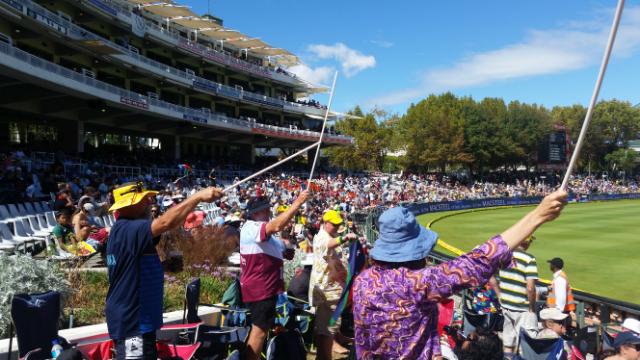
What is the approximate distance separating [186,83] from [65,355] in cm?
3484

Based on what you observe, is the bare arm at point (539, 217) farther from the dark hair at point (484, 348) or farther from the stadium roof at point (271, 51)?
the stadium roof at point (271, 51)

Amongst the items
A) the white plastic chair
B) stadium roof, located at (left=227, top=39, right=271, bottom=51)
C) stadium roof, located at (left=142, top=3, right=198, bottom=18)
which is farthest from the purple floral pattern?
stadium roof, located at (left=227, top=39, right=271, bottom=51)

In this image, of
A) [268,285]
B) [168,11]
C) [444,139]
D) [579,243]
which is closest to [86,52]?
[168,11]

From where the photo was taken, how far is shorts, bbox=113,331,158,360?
10.1ft

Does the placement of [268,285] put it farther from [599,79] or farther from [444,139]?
[444,139]

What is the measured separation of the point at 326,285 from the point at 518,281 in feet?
8.09

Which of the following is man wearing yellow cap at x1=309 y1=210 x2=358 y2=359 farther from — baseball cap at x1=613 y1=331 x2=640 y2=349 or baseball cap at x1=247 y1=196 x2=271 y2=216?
baseball cap at x1=613 y1=331 x2=640 y2=349

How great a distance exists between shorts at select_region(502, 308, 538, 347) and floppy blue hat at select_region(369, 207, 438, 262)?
3.69 m

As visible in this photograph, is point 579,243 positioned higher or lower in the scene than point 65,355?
lower

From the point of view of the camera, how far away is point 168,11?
1460 inches

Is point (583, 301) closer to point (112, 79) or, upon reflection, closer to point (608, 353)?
point (608, 353)

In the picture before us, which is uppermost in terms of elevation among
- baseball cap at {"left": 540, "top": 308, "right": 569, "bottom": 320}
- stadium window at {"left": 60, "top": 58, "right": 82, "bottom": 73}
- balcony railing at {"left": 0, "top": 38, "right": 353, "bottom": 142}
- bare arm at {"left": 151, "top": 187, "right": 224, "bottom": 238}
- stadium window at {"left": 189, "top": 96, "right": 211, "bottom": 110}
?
stadium window at {"left": 60, "top": 58, "right": 82, "bottom": 73}

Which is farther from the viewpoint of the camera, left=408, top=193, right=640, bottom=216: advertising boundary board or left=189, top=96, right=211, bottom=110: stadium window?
left=189, top=96, right=211, bottom=110: stadium window

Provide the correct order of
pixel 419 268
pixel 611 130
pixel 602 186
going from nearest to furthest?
1. pixel 419 268
2. pixel 602 186
3. pixel 611 130
